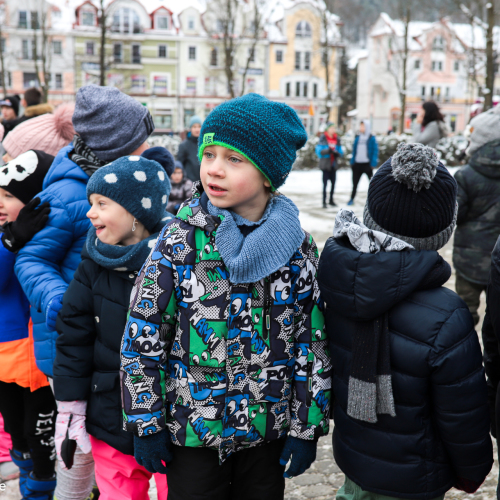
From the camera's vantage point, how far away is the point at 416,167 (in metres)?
1.65

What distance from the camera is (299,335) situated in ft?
6.22

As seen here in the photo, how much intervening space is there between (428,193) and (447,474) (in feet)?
2.95

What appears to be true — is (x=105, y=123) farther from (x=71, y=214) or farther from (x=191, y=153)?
(x=191, y=153)

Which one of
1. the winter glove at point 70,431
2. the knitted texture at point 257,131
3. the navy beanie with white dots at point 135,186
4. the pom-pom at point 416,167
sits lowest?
the winter glove at point 70,431

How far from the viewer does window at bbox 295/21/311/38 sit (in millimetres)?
49000

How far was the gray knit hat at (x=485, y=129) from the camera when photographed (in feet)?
13.0

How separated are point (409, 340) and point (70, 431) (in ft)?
4.19

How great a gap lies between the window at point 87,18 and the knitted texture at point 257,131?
48.0m

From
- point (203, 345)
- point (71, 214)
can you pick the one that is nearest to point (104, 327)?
point (203, 345)

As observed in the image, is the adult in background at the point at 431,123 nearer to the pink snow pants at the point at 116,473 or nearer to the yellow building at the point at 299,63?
the pink snow pants at the point at 116,473

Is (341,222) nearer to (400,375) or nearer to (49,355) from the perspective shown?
(400,375)

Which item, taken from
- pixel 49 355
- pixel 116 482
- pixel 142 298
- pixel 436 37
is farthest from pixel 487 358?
pixel 436 37

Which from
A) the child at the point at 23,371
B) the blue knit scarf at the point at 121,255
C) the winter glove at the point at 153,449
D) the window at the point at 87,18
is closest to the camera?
the winter glove at the point at 153,449

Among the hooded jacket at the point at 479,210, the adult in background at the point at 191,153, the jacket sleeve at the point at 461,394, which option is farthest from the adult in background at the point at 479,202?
the adult in background at the point at 191,153
